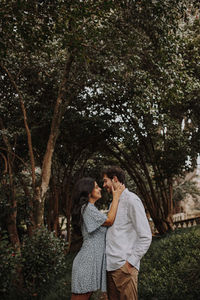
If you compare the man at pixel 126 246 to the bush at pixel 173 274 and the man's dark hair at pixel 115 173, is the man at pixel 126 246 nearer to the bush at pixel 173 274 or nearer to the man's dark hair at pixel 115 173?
the man's dark hair at pixel 115 173

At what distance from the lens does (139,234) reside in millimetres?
2953

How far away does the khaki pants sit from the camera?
2910mm

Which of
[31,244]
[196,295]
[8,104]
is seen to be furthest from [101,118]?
[196,295]

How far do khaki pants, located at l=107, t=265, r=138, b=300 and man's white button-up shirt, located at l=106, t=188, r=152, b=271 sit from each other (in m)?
0.05

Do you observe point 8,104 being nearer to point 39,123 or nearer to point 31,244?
point 39,123

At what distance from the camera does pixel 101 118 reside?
10781mm

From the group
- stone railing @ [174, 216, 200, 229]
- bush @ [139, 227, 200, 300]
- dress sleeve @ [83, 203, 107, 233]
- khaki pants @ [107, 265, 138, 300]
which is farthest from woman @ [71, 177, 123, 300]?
stone railing @ [174, 216, 200, 229]

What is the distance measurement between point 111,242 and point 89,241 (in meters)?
0.27

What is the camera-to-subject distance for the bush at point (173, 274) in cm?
582

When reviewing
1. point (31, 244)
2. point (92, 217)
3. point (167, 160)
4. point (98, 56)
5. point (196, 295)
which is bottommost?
point (196, 295)

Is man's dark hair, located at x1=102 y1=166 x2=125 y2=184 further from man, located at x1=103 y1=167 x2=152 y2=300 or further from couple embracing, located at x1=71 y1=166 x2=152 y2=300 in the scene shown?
man, located at x1=103 y1=167 x2=152 y2=300

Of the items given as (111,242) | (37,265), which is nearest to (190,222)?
(37,265)

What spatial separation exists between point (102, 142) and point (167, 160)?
9.02 ft

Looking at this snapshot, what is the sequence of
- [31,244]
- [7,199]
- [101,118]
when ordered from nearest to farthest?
[31,244]
[7,199]
[101,118]
